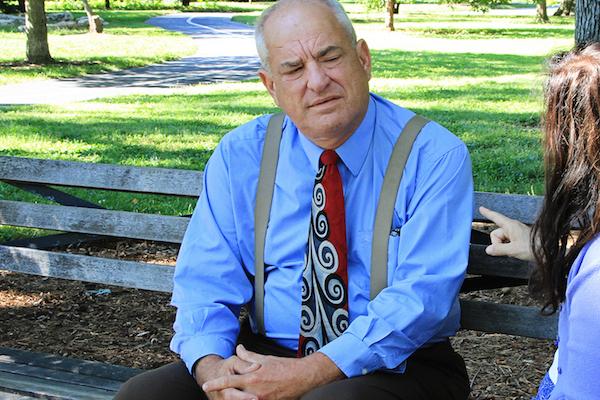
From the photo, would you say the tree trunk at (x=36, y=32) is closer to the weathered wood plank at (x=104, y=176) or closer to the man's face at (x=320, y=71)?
the weathered wood plank at (x=104, y=176)

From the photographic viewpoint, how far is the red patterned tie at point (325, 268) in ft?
10.1

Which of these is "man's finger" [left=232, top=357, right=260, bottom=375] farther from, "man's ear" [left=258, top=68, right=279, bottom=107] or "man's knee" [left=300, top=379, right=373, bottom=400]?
"man's ear" [left=258, top=68, right=279, bottom=107]

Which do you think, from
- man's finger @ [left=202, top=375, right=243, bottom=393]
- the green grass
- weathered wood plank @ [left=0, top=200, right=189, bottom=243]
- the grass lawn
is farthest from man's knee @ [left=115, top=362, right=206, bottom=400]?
the green grass

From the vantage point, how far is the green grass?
1844 cm

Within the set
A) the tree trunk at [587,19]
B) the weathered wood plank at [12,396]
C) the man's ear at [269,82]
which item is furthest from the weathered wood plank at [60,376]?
the tree trunk at [587,19]

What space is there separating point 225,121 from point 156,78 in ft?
23.9

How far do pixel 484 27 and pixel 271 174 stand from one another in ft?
108

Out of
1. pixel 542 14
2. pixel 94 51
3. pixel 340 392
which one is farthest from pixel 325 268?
pixel 542 14

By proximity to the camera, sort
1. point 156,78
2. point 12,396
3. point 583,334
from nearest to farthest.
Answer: point 583,334 < point 12,396 < point 156,78

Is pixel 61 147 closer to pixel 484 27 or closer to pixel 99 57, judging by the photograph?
pixel 99 57

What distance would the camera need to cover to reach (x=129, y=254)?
6.26 metres

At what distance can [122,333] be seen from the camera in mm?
5141

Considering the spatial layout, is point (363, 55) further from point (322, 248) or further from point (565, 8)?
point (565, 8)

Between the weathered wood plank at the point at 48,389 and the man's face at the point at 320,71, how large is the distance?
1409mm
